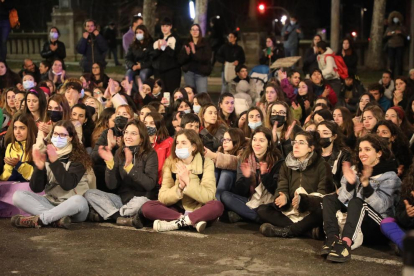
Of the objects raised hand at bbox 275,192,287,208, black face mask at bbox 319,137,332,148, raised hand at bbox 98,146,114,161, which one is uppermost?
black face mask at bbox 319,137,332,148

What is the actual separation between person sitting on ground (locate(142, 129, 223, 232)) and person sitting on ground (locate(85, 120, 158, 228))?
0.21m

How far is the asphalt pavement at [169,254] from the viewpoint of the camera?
23.9ft

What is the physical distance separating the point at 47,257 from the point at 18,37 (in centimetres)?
2398

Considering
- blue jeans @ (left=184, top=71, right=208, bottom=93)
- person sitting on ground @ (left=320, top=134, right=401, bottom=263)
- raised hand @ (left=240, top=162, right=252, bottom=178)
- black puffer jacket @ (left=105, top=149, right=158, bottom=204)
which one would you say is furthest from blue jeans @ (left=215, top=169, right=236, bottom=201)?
blue jeans @ (left=184, top=71, right=208, bottom=93)

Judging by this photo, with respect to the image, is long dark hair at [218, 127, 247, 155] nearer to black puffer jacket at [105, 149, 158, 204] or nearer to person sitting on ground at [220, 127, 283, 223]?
person sitting on ground at [220, 127, 283, 223]

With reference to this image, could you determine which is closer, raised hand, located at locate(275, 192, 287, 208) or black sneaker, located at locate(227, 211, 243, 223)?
raised hand, located at locate(275, 192, 287, 208)

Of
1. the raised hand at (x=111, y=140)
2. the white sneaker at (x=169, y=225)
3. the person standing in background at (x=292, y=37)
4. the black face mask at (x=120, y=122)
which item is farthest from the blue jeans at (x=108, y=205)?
the person standing in background at (x=292, y=37)

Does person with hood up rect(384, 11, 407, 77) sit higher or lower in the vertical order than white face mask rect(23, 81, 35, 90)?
higher

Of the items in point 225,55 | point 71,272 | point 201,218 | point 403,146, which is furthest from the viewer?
point 225,55

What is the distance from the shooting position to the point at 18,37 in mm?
30609

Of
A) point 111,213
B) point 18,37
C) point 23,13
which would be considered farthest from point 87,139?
point 23,13

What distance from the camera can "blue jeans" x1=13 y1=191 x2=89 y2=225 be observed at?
8742mm

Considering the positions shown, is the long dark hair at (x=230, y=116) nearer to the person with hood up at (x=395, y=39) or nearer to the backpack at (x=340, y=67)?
the backpack at (x=340, y=67)

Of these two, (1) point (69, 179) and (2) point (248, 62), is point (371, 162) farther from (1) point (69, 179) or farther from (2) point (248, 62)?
(2) point (248, 62)
